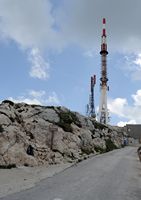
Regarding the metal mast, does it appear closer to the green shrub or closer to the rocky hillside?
the rocky hillside

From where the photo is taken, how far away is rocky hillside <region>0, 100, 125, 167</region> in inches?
1325

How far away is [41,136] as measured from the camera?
41.5 m

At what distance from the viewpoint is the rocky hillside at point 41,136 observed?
3366 centimetres

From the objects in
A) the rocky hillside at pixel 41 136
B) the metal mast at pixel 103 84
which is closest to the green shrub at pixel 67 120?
the rocky hillside at pixel 41 136

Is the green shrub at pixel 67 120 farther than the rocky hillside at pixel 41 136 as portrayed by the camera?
Yes

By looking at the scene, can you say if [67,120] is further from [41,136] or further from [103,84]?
[103,84]

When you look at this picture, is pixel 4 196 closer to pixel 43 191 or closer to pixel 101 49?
pixel 43 191

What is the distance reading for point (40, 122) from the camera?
4381cm

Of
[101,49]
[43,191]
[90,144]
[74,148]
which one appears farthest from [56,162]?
[101,49]

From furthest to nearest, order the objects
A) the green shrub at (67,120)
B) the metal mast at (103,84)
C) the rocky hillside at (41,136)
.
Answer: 1. the metal mast at (103,84)
2. the green shrub at (67,120)
3. the rocky hillside at (41,136)

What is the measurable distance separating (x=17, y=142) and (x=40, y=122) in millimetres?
9473

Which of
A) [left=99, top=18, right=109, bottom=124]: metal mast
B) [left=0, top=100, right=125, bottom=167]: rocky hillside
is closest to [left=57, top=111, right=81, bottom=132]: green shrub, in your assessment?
[left=0, top=100, right=125, bottom=167]: rocky hillside

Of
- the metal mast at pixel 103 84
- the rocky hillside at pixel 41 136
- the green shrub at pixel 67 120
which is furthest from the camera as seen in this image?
the metal mast at pixel 103 84

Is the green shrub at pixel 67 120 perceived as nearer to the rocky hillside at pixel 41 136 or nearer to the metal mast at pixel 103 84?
the rocky hillside at pixel 41 136
